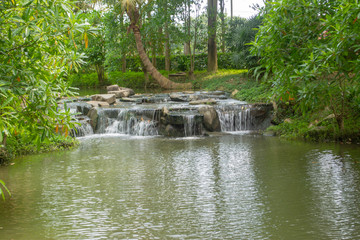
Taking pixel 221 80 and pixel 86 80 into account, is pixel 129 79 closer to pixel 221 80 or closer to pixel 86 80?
pixel 86 80

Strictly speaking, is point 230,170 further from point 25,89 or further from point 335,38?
point 25,89

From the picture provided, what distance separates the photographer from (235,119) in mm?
14961

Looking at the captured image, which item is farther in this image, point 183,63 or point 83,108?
point 183,63

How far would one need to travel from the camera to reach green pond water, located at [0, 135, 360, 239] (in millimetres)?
5367

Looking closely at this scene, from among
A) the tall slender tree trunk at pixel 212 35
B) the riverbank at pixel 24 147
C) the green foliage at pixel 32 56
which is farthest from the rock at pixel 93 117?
the tall slender tree trunk at pixel 212 35

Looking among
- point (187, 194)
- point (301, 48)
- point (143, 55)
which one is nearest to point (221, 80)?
point (143, 55)

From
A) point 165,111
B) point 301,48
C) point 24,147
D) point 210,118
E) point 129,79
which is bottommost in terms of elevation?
point 24,147

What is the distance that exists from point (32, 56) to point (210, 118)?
9.68 meters

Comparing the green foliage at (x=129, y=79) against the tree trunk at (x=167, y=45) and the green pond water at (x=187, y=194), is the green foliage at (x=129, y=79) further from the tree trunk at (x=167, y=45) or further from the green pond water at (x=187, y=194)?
the green pond water at (x=187, y=194)

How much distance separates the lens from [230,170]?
337 inches

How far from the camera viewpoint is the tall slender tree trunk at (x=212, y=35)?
26.0 meters

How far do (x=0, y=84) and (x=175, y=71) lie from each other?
25589 millimetres

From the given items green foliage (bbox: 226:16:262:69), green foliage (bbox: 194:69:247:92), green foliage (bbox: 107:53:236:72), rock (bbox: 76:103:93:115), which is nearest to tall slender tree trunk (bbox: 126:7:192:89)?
green foliage (bbox: 194:69:247:92)

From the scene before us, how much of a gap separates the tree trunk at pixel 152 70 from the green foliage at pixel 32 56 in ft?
61.0
